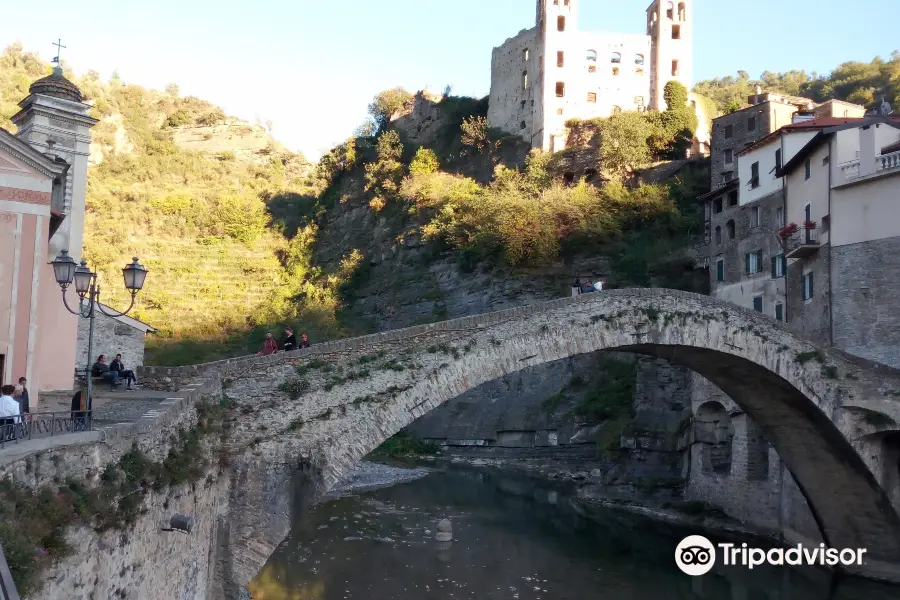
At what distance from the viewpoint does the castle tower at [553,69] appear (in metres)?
48.6

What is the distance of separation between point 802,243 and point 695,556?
8483 mm

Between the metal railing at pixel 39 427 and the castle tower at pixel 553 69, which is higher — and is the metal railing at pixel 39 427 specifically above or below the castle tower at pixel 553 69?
below

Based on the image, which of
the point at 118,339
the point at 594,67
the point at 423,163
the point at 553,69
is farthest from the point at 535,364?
the point at 594,67

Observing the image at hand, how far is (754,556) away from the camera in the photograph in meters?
20.9

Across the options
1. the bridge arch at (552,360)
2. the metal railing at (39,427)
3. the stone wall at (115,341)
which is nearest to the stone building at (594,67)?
the bridge arch at (552,360)

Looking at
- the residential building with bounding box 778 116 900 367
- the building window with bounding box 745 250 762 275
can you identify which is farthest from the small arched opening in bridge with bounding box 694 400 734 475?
the building window with bounding box 745 250 762 275

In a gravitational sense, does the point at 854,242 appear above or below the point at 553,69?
below

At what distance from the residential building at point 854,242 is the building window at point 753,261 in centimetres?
458

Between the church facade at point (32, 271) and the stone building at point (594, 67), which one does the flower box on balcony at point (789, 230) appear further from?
the stone building at point (594, 67)

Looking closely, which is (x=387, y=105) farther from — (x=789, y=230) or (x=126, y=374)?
(x=126, y=374)

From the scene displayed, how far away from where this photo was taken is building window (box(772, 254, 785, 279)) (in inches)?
989

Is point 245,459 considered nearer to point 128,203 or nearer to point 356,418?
point 356,418

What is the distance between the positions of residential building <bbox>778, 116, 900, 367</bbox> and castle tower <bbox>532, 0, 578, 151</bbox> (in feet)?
88.0

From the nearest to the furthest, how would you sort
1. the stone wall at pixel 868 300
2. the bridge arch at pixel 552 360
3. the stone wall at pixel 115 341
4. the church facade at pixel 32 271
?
the church facade at pixel 32 271, the bridge arch at pixel 552 360, the stone wall at pixel 868 300, the stone wall at pixel 115 341
